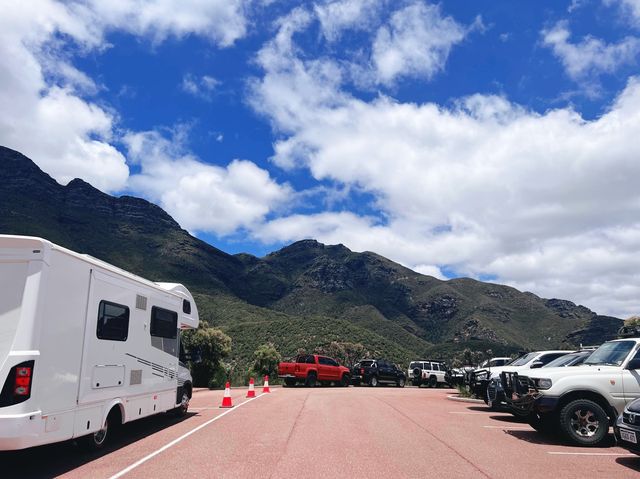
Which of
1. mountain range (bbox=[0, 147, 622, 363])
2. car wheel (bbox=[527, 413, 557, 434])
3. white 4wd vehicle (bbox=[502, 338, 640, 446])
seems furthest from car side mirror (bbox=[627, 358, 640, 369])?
mountain range (bbox=[0, 147, 622, 363])

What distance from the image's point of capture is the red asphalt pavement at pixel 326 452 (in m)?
7.44

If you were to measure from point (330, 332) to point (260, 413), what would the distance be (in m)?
48.4

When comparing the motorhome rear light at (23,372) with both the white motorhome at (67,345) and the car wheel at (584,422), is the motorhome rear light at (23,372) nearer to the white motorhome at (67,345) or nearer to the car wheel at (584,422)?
the white motorhome at (67,345)

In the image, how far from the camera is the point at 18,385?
21.9 ft

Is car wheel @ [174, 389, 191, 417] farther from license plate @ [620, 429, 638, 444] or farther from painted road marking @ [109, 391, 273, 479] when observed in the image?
license plate @ [620, 429, 638, 444]

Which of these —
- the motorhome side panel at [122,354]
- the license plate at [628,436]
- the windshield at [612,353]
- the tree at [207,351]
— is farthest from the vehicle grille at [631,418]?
the tree at [207,351]

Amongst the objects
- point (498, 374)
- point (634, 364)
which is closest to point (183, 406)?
point (498, 374)

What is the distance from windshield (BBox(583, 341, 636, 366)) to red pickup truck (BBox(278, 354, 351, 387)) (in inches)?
765

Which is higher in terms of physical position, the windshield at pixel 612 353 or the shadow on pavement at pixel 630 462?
the windshield at pixel 612 353

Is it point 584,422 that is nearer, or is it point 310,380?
point 584,422

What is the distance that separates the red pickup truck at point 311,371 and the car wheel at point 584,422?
2006cm

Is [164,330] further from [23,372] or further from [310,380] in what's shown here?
[310,380]

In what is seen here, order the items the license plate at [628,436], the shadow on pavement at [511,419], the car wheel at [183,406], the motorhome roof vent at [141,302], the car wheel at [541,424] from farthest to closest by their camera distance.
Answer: the shadow on pavement at [511,419]
the car wheel at [183,406]
the car wheel at [541,424]
the motorhome roof vent at [141,302]
the license plate at [628,436]

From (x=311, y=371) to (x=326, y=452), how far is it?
20629 mm
